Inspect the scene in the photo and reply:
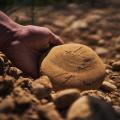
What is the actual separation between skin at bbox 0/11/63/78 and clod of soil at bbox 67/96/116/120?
0.84m

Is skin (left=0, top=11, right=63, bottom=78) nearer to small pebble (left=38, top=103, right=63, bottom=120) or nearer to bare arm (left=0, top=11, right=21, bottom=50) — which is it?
bare arm (left=0, top=11, right=21, bottom=50)

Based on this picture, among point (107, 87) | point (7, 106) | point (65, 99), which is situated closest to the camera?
point (7, 106)

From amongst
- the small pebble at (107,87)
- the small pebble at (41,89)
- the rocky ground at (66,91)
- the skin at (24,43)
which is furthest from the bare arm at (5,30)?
the small pebble at (107,87)

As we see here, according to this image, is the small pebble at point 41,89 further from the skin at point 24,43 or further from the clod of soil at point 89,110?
the skin at point 24,43

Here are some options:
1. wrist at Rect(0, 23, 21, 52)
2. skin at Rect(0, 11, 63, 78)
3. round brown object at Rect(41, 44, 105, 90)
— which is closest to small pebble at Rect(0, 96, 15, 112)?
round brown object at Rect(41, 44, 105, 90)

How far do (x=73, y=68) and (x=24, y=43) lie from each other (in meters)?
0.44

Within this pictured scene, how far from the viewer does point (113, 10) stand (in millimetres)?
6000

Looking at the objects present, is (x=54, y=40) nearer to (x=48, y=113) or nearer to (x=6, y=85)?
(x=6, y=85)

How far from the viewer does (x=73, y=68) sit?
2.76m

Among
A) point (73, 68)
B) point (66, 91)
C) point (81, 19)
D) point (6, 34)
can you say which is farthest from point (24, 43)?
point (81, 19)

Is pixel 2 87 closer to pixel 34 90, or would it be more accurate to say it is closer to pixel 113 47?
pixel 34 90

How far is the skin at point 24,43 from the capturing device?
2935 mm

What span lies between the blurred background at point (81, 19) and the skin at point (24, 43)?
1.52m

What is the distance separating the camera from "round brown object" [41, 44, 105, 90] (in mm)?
2703
